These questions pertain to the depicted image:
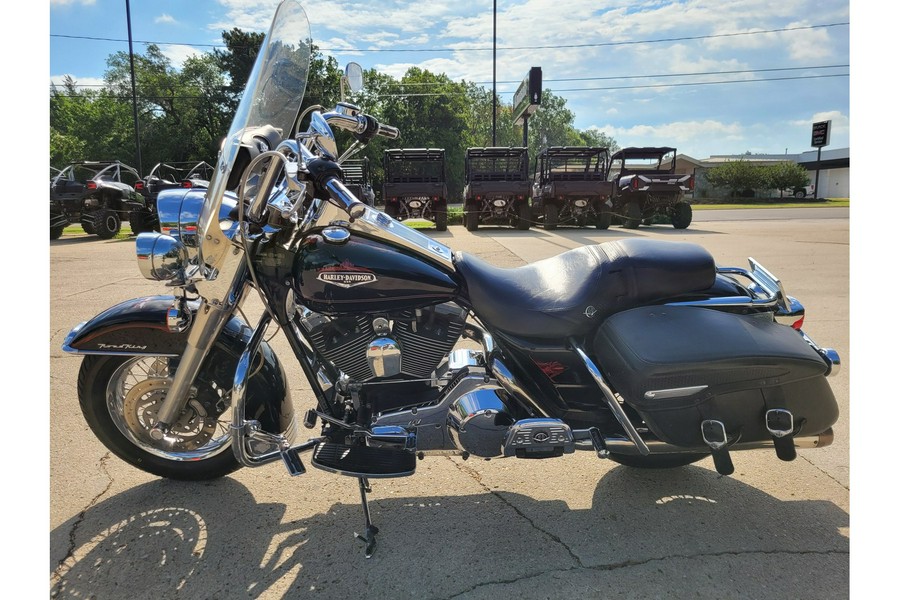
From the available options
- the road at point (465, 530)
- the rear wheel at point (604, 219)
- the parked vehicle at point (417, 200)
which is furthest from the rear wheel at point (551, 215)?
the road at point (465, 530)

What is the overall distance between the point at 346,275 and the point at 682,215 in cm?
1524

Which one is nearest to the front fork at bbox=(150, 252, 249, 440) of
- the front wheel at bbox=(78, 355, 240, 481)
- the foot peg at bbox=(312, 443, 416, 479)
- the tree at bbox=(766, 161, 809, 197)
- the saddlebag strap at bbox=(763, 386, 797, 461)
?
the front wheel at bbox=(78, 355, 240, 481)

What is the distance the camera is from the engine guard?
2.34 meters

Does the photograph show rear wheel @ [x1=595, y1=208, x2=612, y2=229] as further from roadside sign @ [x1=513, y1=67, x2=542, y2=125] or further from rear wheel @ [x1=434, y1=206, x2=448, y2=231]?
roadside sign @ [x1=513, y1=67, x2=542, y2=125]

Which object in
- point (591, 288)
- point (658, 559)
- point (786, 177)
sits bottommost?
point (658, 559)

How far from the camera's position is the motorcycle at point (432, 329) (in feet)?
6.55

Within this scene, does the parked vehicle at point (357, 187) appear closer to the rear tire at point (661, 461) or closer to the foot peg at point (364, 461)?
the foot peg at point (364, 461)

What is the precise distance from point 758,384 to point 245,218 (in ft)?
6.73

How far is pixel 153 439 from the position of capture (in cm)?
250

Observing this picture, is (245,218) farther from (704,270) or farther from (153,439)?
(704,270)

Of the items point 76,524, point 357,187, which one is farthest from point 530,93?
point 76,524

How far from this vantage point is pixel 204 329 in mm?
2211

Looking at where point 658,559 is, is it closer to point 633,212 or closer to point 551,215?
point 551,215

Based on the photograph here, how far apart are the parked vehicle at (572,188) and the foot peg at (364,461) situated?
1366cm
